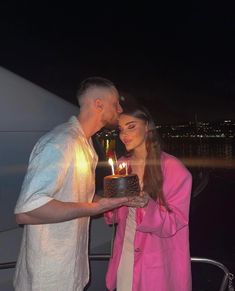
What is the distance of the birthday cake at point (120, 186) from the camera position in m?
2.29

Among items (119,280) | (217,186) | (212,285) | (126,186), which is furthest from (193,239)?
(217,186)

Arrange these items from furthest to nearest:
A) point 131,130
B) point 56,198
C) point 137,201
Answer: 1. point 131,130
2. point 137,201
3. point 56,198

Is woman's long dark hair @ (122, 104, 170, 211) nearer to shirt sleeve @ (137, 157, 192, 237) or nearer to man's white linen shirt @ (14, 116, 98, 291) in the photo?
shirt sleeve @ (137, 157, 192, 237)

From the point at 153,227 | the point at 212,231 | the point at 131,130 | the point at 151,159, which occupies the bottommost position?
the point at 212,231

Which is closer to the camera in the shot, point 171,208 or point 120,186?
point 120,186

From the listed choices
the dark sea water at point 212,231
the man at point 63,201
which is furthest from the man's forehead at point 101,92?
the dark sea water at point 212,231

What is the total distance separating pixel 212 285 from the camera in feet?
20.3

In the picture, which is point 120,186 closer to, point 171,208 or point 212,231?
point 171,208

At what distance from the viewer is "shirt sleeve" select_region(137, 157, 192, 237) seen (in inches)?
98.8

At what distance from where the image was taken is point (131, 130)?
278 cm

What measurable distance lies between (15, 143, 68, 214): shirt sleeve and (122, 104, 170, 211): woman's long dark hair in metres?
0.69

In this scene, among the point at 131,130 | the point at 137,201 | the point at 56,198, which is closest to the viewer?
the point at 56,198

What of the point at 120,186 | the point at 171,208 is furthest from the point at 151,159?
the point at 120,186

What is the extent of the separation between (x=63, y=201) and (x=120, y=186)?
0.99 feet
